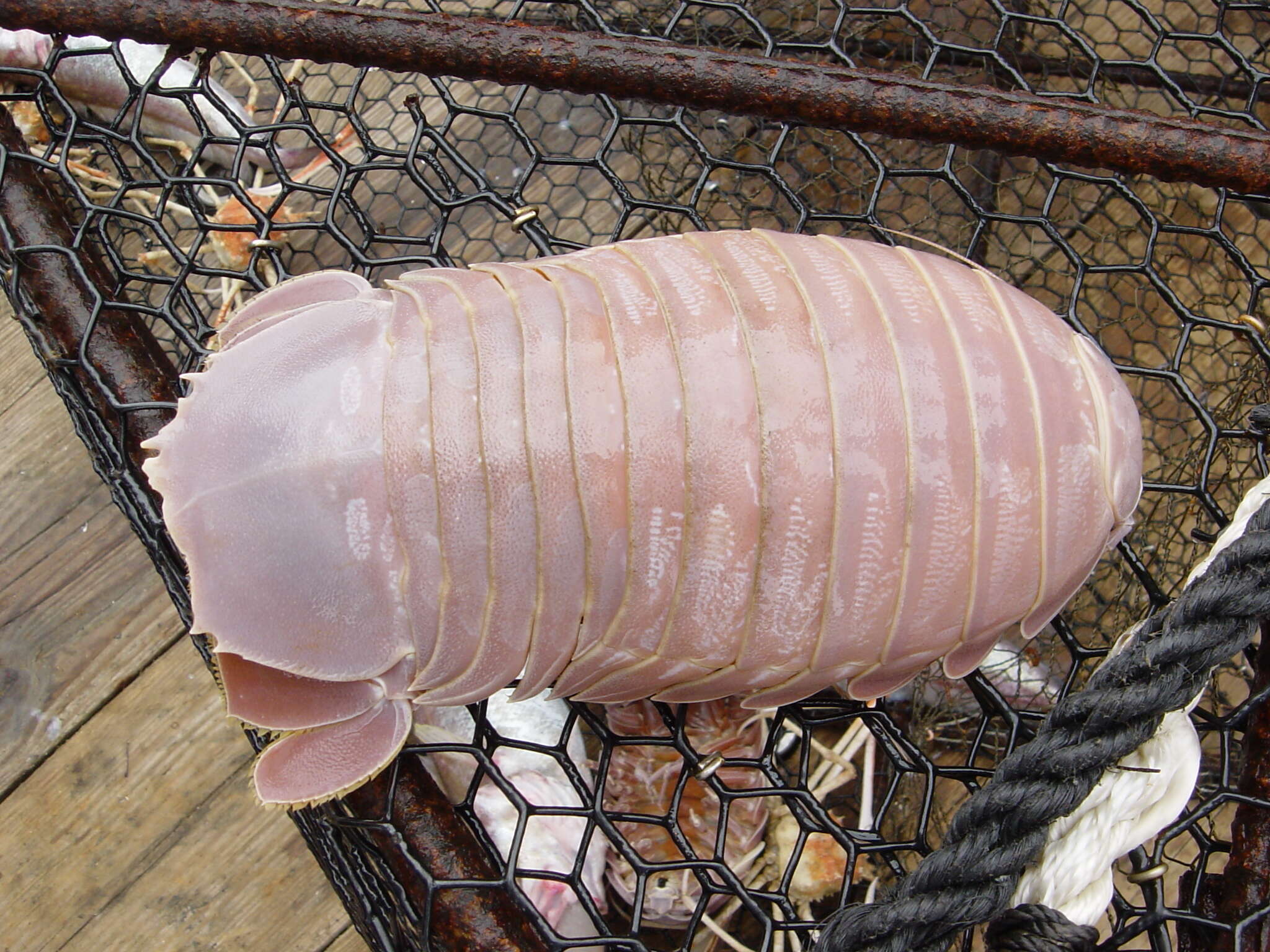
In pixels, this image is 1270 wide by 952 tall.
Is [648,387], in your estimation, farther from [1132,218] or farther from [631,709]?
[1132,218]

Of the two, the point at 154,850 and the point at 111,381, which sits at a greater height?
the point at 111,381

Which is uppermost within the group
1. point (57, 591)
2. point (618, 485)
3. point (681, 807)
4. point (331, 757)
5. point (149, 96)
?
point (149, 96)

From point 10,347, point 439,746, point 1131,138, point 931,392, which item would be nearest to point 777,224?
point 1131,138

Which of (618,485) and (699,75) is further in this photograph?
(699,75)

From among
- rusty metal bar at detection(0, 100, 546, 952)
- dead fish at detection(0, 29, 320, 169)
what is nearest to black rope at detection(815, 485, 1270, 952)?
rusty metal bar at detection(0, 100, 546, 952)

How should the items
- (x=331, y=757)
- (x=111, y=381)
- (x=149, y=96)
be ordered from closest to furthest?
(x=331, y=757) → (x=111, y=381) → (x=149, y=96)

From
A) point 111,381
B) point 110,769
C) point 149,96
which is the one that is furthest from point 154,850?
point 149,96

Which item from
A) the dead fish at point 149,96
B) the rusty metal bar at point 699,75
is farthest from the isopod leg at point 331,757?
the dead fish at point 149,96

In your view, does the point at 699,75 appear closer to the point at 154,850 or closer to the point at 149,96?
the point at 149,96
